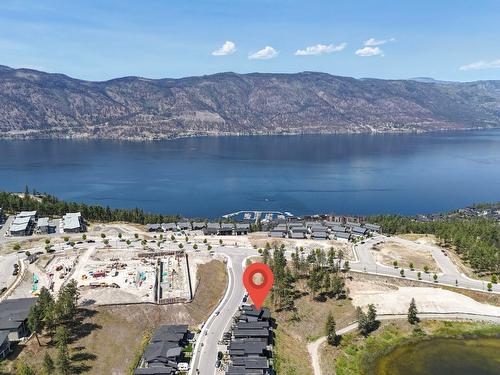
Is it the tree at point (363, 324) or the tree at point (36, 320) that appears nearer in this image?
the tree at point (36, 320)

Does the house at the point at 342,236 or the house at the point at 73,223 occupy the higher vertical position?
the house at the point at 73,223

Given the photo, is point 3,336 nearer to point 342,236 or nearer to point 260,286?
point 260,286

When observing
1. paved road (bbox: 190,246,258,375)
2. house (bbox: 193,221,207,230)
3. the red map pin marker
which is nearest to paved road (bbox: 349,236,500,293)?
paved road (bbox: 190,246,258,375)

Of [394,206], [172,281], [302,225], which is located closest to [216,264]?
[172,281]

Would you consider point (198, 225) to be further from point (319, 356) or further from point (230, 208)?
point (319, 356)

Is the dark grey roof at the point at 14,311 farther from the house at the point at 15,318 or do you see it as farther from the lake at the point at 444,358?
the lake at the point at 444,358


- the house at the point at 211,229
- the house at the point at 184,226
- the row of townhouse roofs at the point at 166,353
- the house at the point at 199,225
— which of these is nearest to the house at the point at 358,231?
the house at the point at 211,229
